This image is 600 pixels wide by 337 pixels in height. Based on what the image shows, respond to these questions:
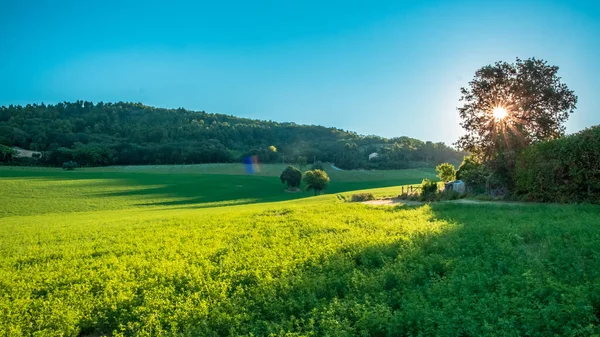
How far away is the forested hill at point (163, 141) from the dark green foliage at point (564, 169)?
86816 millimetres

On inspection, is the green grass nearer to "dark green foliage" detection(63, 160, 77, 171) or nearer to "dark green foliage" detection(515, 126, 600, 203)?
"dark green foliage" detection(63, 160, 77, 171)

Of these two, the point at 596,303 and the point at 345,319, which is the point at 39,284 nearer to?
the point at 345,319

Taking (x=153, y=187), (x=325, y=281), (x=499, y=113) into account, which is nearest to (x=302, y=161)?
(x=153, y=187)

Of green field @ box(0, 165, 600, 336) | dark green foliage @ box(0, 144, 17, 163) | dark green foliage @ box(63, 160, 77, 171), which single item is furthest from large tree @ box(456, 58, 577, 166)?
dark green foliage @ box(0, 144, 17, 163)

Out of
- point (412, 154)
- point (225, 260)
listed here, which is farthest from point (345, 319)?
point (412, 154)

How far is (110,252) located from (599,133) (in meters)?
24.5

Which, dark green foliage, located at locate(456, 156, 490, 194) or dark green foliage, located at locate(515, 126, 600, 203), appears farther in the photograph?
dark green foliage, located at locate(456, 156, 490, 194)

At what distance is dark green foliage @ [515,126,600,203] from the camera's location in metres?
19.4

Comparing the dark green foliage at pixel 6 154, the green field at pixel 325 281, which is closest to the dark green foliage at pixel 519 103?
the green field at pixel 325 281

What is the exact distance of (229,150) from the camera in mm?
122062

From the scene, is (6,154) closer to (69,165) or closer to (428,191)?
(69,165)

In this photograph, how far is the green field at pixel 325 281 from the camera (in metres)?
6.74

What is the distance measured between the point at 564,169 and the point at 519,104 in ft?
35.1

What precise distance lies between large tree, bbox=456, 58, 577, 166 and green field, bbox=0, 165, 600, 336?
12.6 m
